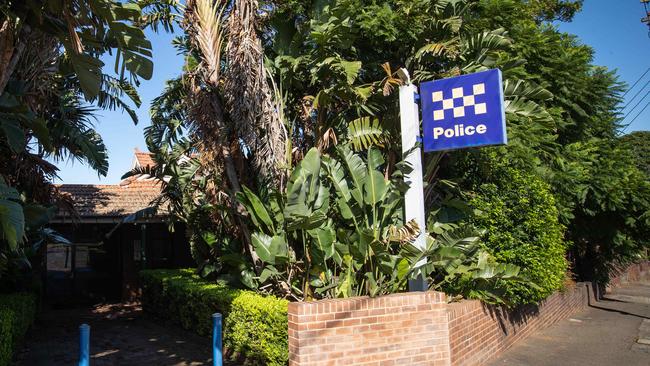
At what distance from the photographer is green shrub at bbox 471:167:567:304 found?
8930 mm

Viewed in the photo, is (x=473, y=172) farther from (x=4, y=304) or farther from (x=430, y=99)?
(x=4, y=304)

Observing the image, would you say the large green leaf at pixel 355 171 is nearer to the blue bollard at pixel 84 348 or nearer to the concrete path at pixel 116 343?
the concrete path at pixel 116 343

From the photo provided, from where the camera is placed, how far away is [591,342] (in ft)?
33.0

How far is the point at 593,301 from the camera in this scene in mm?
16656

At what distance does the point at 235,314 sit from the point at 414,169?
364 cm

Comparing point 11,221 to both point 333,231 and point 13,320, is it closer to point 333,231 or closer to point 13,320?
point 13,320

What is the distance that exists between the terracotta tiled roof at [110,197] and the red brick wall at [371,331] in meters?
9.47

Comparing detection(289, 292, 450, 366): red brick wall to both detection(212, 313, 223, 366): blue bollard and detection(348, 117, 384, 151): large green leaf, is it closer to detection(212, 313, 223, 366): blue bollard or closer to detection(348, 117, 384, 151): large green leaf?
detection(212, 313, 223, 366): blue bollard

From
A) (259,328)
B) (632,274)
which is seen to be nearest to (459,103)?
(259,328)

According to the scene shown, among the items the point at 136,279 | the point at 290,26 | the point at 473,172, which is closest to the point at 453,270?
the point at 473,172

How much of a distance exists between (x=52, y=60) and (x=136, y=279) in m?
9.77

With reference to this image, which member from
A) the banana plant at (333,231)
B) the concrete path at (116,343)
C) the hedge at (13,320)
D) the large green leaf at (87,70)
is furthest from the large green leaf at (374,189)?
the hedge at (13,320)

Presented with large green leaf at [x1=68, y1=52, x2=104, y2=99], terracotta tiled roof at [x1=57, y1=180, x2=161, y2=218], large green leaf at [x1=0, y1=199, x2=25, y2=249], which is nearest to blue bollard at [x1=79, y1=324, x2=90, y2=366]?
large green leaf at [x1=0, y1=199, x2=25, y2=249]

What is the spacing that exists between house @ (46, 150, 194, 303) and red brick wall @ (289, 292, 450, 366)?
391 inches
